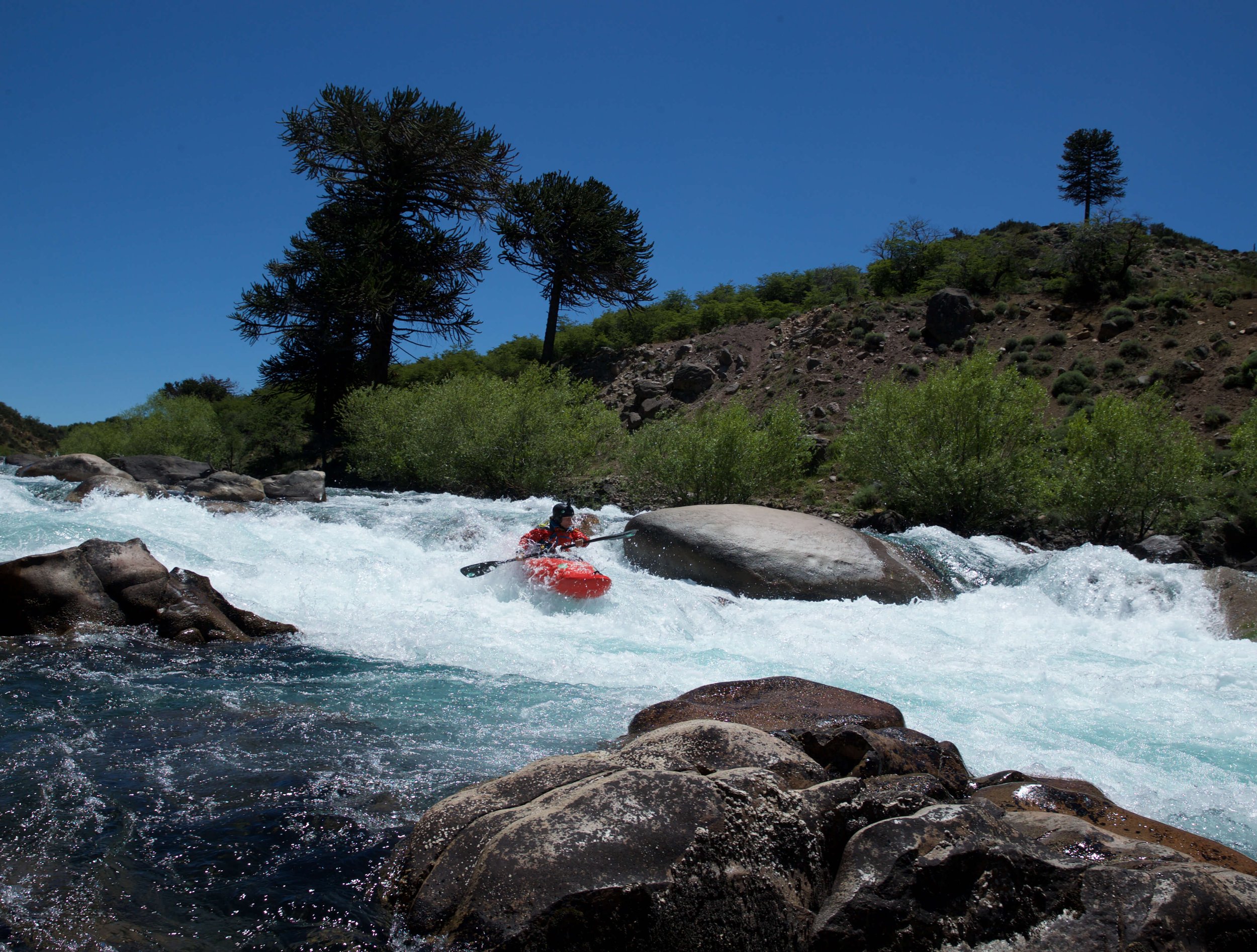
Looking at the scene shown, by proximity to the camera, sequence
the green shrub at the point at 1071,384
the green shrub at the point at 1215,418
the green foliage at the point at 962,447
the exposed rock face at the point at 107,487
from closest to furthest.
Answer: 1. the exposed rock face at the point at 107,487
2. the green foliage at the point at 962,447
3. the green shrub at the point at 1215,418
4. the green shrub at the point at 1071,384

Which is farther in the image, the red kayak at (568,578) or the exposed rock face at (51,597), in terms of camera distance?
the red kayak at (568,578)

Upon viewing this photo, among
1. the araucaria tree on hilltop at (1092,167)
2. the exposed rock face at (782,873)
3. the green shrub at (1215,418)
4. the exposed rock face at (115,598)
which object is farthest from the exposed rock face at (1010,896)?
the araucaria tree on hilltop at (1092,167)

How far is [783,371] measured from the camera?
36.4 m

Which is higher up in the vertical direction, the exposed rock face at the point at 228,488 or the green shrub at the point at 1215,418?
the green shrub at the point at 1215,418

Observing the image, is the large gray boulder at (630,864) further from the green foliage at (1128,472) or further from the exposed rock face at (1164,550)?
the green foliage at (1128,472)

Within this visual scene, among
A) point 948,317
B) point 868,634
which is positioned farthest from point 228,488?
point 948,317

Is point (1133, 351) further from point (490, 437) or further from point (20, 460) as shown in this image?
point (20, 460)

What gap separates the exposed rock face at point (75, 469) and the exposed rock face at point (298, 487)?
115 inches

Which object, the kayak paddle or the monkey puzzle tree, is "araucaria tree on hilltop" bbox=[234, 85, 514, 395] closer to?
the monkey puzzle tree

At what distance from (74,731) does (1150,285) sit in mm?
43585

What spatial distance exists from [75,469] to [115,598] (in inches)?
514

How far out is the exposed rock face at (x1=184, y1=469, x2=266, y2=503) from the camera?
16.5 m

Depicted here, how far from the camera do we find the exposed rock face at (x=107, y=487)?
508 inches

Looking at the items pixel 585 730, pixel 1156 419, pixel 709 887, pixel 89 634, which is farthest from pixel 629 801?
pixel 1156 419
